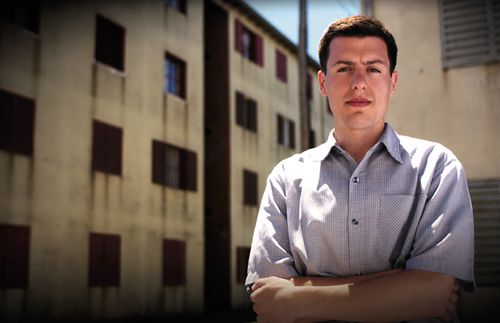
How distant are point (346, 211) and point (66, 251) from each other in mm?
13869

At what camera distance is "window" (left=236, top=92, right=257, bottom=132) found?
2498 centimetres

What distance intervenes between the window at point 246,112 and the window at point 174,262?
6784mm

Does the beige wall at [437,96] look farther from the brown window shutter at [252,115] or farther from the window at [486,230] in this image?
the brown window shutter at [252,115]

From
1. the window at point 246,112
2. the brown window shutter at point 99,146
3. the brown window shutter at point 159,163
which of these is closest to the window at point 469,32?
the brown window shutter at point 99,146

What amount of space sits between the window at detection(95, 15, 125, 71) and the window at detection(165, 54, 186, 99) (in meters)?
2.54

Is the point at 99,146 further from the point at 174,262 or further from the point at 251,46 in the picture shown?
the point at 251,46

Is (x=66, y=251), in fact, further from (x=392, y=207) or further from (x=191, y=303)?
(x=392, y=207)

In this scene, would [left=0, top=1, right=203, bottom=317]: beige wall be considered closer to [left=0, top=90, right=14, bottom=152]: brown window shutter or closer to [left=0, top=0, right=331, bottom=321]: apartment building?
[left=0, top=0, right=331, bottom=321]: apartment building

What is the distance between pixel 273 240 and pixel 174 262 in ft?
57.4

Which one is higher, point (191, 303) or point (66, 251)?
point (66, 251)

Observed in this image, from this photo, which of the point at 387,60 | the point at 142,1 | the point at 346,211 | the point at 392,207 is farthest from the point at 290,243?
the point at 142,1

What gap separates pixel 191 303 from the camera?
66.6 ft

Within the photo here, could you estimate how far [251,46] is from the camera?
88.9 ft

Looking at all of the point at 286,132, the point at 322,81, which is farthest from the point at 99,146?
the point at 322,81
